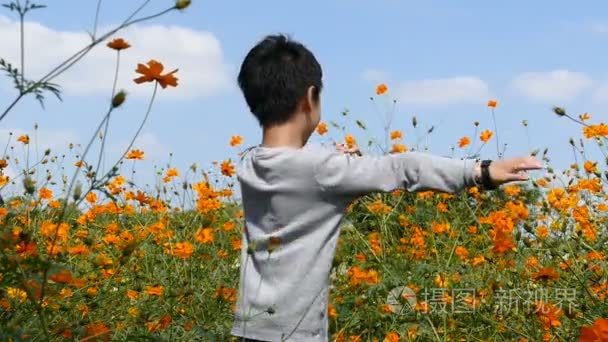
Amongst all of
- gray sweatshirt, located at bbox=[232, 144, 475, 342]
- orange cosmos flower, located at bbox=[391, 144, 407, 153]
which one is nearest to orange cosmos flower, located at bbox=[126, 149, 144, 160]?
orange cosmos flower, located at bbox=[391, 144, 407, 153]

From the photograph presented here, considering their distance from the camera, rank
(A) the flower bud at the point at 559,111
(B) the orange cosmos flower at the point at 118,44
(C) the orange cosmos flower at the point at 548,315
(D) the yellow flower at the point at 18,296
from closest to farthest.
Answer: (B) the orange cosmos flower at the point at 118,44 → (C) the orange cosmos flower at the point at 548,315 → (D) the yellow flower at the point at 18,296 → (A) the flower bud at the point at 559,111

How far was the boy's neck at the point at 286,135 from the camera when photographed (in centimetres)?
246

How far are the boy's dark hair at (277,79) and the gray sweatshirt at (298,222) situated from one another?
10 centimetres

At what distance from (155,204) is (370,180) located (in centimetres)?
273

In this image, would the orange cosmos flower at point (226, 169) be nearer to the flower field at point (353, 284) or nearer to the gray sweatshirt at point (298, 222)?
the flower field at point (353, 284)

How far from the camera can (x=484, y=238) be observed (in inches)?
193

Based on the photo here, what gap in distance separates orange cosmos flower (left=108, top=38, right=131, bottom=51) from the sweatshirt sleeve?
572 mm

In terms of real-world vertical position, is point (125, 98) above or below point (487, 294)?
above

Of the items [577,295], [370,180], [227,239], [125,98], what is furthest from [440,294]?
[227,239]

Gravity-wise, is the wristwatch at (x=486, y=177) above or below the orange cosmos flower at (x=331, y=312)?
above

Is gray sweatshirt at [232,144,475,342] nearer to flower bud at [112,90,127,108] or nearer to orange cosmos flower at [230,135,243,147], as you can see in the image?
flower bud at [112,90,127,108]

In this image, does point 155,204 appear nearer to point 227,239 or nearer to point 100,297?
point 227,239

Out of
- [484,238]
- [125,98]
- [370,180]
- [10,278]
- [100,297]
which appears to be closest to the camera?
[125,98]

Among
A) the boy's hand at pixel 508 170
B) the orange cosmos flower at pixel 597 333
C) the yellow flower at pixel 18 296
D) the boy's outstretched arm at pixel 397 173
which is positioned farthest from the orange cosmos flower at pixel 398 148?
the orange cosmos flower at pixel 597 333
